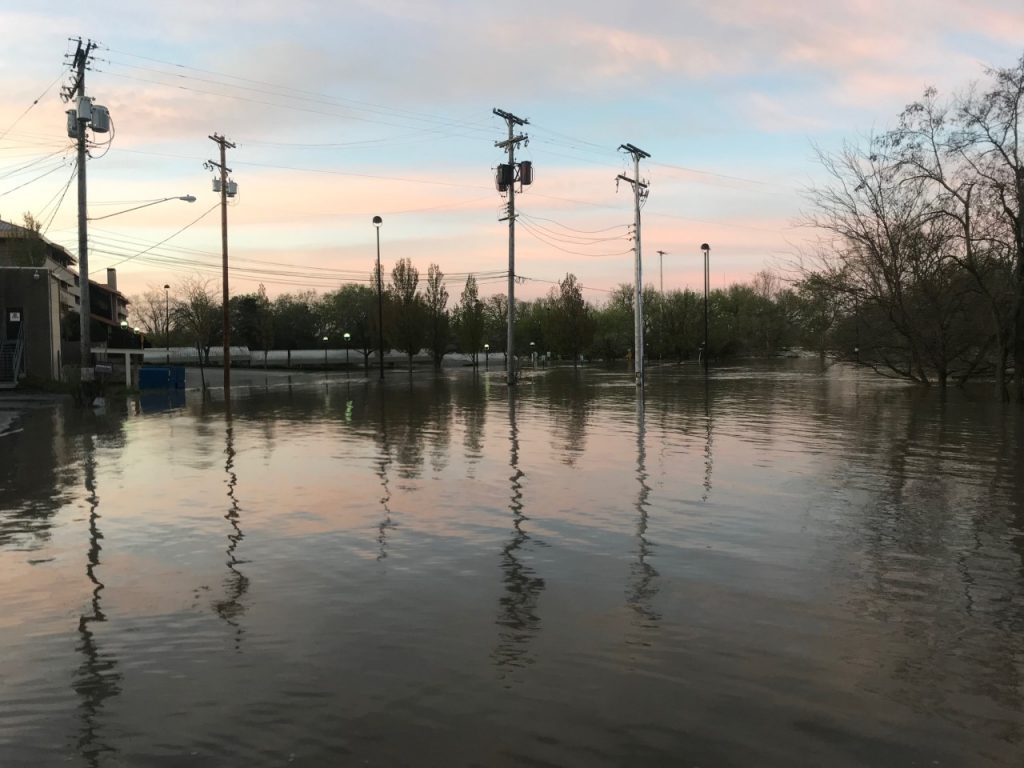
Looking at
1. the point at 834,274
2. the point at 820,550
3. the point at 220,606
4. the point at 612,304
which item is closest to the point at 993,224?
the point at 834,274

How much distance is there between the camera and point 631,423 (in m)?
20.2

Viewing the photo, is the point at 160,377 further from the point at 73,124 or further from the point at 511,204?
the point at 511,204

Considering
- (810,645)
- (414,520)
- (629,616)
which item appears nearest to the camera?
(810,645)

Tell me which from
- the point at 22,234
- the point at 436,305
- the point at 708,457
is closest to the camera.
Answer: the point at 708,457

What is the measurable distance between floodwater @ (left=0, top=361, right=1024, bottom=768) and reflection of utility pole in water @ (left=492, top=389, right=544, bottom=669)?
0.10 feet

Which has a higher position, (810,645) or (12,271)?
(12,271)

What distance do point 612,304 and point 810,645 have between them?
442ft

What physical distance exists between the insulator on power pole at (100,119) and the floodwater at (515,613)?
18982 mm

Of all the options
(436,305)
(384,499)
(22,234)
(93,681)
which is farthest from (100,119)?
(436,305)

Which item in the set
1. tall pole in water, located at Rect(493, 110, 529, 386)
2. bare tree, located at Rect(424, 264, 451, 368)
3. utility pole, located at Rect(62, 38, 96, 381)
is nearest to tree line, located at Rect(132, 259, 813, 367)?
bare tree, located at Rect(424, 264, 451, 368)

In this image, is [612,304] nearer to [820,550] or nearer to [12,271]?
[12,271]

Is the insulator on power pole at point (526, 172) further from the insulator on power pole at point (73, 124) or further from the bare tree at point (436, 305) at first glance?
the bare tree at point (436, 305)

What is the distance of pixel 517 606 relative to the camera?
19.5ft

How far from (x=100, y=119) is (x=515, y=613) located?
2869 cm
